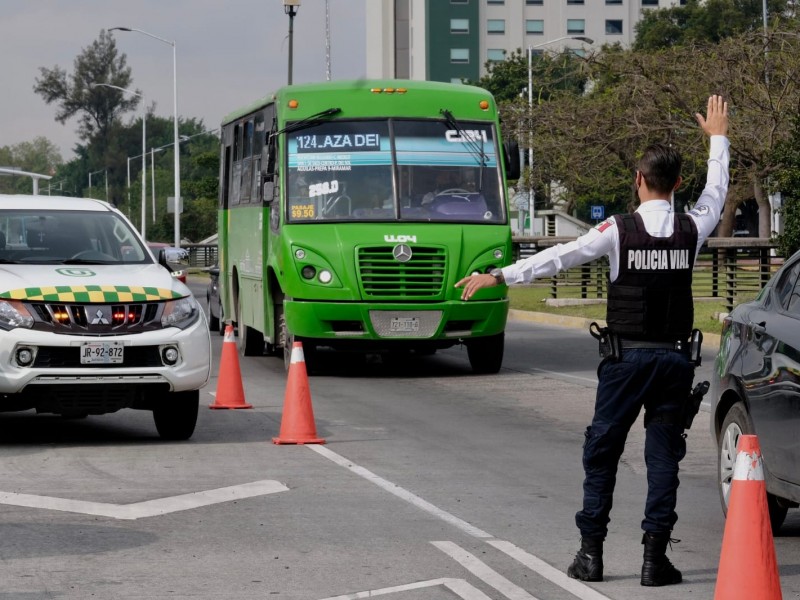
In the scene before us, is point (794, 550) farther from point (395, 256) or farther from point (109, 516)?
point (395, 256)

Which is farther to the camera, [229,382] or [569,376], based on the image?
[569,376]

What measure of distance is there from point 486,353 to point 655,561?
1142 centimetres

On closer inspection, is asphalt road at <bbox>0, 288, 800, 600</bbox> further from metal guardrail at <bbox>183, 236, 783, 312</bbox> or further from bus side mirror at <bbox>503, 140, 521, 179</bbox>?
metal guardrail at <bbox>183, 236, 783, 312</bbox>

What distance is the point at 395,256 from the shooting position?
17.2m

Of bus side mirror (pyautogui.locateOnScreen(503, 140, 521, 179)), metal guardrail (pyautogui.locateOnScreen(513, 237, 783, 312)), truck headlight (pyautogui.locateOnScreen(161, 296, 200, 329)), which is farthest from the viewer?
metal guardrail (pyautogui.locateOnScreen(513, 237, 783, 312))

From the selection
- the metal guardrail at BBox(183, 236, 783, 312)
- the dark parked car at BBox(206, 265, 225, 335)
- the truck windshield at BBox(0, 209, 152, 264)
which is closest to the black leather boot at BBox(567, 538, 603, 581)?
the truck windshield at BBox(0, 209, 152, 264)

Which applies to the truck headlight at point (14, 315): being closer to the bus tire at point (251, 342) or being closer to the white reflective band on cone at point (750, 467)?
the white reflective band on cone at point (750, 467)

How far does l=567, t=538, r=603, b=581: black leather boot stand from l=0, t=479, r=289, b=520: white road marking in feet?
8.68

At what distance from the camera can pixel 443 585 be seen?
22.7 ft

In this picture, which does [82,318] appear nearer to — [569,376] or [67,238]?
[67,238]

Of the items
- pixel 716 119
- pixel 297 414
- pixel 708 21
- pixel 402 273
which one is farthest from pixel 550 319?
pixel 708 21

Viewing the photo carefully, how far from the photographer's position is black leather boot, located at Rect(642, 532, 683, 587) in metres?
6.85

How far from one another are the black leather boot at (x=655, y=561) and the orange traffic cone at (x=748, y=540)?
966 millimetres

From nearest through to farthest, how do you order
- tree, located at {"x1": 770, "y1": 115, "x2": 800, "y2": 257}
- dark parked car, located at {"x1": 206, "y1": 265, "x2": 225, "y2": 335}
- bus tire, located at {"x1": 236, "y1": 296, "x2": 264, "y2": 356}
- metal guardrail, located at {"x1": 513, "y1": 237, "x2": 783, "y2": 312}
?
bus tire, located at {"x1": 236, "y1": 296, "x2": 264, "y2": 356} → tree, located at {"x1": 770, "y1": 115, "x2": 800, "y2": 257} → dark parked car, located at {"x1": 206, "y1": 265, "x2": 225, "y2": 335} → metal guardrail, located at {"x1": 513, "y1": 237, "x2": 783, "y2": 312}
